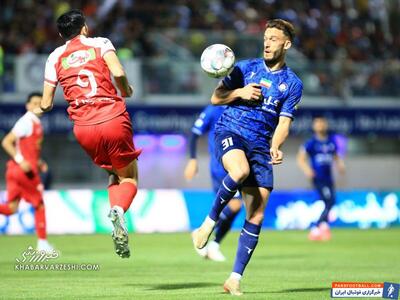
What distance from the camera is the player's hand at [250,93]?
31.4 ft

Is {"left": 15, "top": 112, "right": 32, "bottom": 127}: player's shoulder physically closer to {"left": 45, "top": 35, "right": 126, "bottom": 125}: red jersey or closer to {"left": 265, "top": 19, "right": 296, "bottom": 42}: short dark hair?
{"left": 45, "top": 35, "right": 126, "bottom": 125}: red jersey

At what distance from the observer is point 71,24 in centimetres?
967

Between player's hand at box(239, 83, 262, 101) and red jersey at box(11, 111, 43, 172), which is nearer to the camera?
player's hand at box(239, 83, 262, 101)

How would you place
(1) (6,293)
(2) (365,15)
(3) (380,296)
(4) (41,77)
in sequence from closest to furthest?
(3) (380,296) < (1) (6,293) < (4) (41,77) < (2) (365,15)

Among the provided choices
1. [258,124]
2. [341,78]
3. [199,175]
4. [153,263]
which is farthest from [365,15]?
[258,124]

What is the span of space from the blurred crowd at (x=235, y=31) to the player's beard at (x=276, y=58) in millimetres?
17673

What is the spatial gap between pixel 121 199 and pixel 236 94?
5.09 ft

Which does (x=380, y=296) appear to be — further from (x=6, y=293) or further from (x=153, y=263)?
(x=153, y=263)

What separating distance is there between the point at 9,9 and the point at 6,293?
19.8m

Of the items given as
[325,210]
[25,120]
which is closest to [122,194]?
[25,120]

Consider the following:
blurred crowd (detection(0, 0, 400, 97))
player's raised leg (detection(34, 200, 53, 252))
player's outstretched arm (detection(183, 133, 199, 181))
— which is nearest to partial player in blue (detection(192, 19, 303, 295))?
player's outstretched arm (detection(183, 133, 199, 181))

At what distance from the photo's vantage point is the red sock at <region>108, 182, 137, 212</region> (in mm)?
9828

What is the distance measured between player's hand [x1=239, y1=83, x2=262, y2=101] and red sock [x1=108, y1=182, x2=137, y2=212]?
1480 mm

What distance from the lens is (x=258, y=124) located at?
981cm
